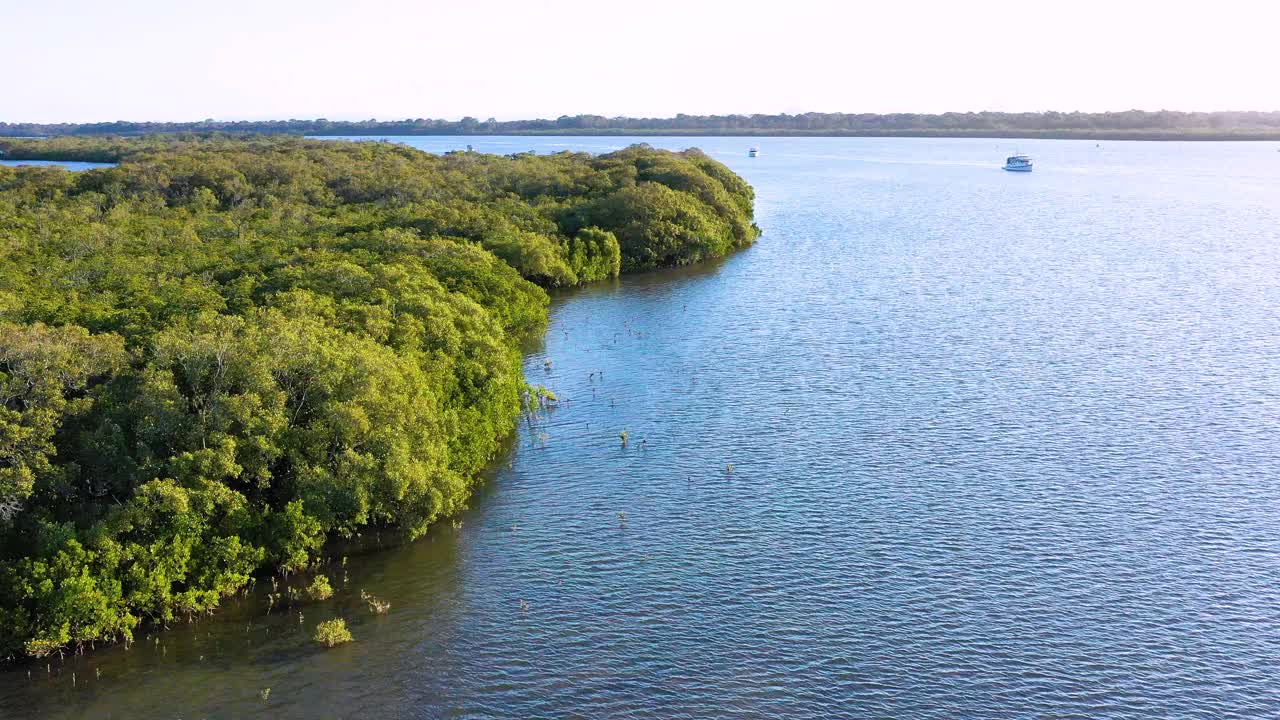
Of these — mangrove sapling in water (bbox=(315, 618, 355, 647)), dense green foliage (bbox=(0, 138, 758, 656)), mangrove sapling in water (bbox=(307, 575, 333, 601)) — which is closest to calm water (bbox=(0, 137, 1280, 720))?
mangrove sapling in water (bbox=(315, 618, 355, 647))

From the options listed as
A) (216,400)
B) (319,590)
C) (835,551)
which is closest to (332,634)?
(319,590)

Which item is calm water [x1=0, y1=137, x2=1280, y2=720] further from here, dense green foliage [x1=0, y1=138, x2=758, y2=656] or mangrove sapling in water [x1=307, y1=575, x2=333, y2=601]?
dense green foliage [x1=0, y1=138, x2=758, y2=656]

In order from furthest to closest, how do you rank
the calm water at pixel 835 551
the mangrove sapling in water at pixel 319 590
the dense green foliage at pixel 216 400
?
1. the mangrove sapling in water at pixel 319 590
2. the dense green foliage at pixel 216 400
3. the calm water at pixel 835 551

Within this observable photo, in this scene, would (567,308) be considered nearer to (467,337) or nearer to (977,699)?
(467,337)

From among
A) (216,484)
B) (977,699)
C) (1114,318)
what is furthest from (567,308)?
(977,699)

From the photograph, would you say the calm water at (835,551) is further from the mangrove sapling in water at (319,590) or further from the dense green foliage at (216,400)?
the dense green foliage at (216,400)

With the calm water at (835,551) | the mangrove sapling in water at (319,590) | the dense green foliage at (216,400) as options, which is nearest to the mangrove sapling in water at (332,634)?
the calm water at (835,551)
